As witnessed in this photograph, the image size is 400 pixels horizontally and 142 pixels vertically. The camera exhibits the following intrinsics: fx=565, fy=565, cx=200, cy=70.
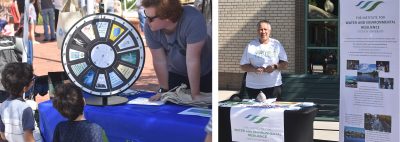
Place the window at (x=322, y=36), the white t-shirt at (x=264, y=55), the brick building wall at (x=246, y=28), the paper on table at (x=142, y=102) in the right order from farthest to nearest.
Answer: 1. the brick building wall at (x=246, y=28)
2. the window at (x=322, y=36)
3. the white t-shirt at (x=264, y=55)
4. the paper on table at (x=142, y=102)

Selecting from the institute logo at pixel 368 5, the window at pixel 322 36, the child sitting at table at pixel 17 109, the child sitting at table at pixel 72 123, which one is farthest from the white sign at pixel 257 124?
the window at pixel 322 36

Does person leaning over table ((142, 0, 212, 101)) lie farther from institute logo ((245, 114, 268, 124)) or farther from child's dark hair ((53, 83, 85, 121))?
child's dark hair ((53, 83, 85, 121))

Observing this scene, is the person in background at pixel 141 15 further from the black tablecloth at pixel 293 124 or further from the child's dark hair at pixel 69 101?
the child's dark hair at pixel 69 101

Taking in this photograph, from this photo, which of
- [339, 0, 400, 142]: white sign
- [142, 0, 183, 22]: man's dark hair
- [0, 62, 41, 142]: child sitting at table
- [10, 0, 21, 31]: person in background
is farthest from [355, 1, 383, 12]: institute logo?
[10, 0, 21, 31]: person in background

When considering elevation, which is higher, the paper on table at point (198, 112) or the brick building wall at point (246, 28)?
the brick building wall at point (246, 28)

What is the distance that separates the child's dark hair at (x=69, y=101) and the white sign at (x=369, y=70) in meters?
1.80

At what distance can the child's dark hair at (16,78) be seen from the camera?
3586 mm

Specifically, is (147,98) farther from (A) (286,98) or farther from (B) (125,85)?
(A) (286,98)

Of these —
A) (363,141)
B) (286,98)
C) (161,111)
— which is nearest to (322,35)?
(286,98)

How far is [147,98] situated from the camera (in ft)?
13.3

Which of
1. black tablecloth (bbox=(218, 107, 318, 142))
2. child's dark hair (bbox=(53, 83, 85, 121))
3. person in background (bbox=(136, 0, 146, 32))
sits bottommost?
black tablecloth (bbox=(218, 107, 318, 142))

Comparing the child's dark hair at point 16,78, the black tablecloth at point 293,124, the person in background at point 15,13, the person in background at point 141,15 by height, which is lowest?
the black tablecloth at point 293,124

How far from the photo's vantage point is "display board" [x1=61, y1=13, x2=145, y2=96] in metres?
3.83

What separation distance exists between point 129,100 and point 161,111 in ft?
1.71
